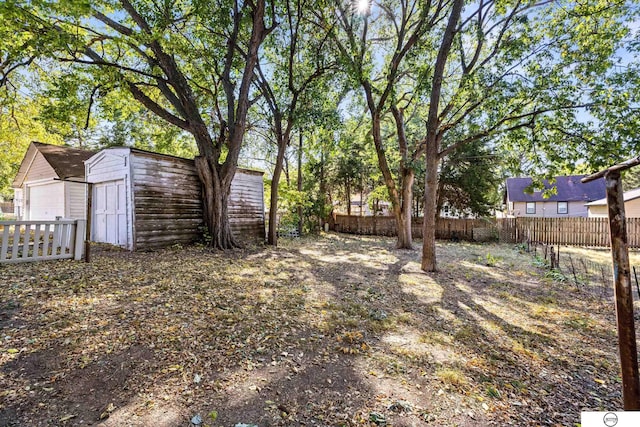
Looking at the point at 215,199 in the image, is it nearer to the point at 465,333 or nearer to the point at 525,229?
the point at 465,333

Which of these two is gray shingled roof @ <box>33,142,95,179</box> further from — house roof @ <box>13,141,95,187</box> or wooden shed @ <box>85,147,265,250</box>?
wooden shed @ <box>85,147,265,250</box>

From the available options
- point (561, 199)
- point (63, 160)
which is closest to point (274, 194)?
point (63, 160)

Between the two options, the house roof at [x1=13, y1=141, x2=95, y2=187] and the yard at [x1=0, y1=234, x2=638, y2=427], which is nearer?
the yard at [x1=0, y1=234, x2=638, y2=427]

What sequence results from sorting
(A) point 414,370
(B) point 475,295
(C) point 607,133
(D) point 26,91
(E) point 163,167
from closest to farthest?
(A) point 414,370
(B) point 475,295
(C) point 607,133
(E) point 163,167
(D) point 26,91

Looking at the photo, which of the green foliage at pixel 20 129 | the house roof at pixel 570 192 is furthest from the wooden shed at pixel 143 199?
the house roof at pixel 570 192

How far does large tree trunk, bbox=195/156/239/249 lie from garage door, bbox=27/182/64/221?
800 cm

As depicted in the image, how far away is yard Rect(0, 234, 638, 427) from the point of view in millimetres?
1996

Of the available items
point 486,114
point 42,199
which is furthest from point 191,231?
point 42,199

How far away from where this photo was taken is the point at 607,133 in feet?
18.7

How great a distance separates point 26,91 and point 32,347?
1372cm

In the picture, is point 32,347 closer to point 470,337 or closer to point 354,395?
point 354,395

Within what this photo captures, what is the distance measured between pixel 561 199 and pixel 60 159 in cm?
3395

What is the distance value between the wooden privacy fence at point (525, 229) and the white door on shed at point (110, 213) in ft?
40.0

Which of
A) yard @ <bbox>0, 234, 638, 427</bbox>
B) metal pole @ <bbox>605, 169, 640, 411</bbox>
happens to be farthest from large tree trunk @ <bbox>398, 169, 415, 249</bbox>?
metal pole @ <bbox>605, 169, 640, 411</bbox>
